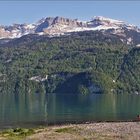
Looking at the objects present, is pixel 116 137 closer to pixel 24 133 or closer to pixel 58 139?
pixel 58 139

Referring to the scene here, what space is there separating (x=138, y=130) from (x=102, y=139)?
1652 cm

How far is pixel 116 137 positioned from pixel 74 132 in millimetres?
13473

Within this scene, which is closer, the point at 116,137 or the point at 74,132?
the point at 116,137

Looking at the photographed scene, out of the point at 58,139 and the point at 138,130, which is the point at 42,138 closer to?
the point at 58,139

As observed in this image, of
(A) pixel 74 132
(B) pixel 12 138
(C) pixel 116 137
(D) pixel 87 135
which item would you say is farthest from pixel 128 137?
(B) pixel 12 138

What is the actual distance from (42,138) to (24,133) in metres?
9.75

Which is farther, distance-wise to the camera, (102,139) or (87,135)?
(87,135)

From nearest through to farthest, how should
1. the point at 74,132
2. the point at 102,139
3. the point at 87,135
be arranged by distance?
1. the point at 102,139
2. the point at 87,135
3. the point at 74,132

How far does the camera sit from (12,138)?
89062mm

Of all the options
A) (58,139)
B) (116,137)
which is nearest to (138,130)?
(116,137)

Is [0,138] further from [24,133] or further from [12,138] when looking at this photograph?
[24,133]

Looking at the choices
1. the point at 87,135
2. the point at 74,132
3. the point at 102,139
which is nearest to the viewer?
the point at 102,139

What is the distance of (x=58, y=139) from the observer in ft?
289

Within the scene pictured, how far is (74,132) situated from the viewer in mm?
100375
